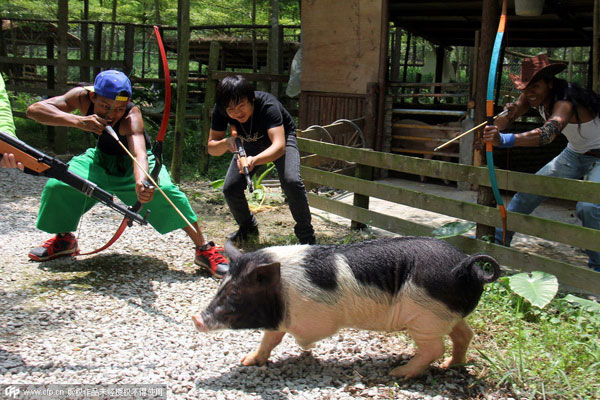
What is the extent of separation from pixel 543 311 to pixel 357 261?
1.71 meters

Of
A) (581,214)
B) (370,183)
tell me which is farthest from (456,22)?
(581,214)

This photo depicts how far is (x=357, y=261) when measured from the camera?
3275mm

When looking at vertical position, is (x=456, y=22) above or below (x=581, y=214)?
above

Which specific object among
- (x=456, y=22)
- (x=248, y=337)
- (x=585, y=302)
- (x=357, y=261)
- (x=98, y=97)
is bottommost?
(x=248, y=337)

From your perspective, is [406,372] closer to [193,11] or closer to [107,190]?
[107,190]

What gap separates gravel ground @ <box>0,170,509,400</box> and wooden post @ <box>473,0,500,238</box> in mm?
1847

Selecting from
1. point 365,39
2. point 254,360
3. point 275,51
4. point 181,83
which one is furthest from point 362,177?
point 275,51

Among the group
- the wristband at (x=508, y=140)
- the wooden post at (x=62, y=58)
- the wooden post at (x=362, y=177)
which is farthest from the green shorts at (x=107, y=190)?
the wooden post at (x=62, y=58)

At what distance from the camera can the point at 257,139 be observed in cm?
534

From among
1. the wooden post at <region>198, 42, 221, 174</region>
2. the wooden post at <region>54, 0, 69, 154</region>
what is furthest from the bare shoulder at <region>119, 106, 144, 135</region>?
the wooden post at <region>54, 0, 69, 154</region>

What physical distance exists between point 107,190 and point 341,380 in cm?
274

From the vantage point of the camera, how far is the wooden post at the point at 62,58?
30.8 feet

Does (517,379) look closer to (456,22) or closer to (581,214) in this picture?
(581,214)

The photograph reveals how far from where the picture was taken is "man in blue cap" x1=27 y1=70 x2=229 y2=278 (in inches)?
177
